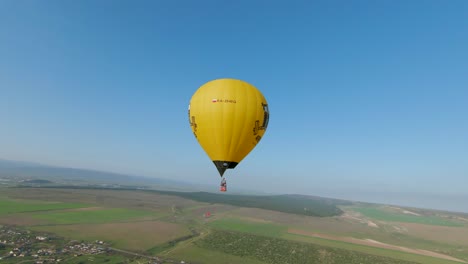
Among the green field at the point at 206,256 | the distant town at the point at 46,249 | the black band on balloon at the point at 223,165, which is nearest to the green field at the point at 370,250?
the green field at the point at 206,256

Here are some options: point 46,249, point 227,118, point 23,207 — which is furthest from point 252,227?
point 23,207

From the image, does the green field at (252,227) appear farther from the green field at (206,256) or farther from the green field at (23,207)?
the green field at (23,207)

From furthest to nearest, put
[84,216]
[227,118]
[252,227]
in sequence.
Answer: [252,227], [84,216], [227,118]

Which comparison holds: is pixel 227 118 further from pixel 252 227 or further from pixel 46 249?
pixel 252 227

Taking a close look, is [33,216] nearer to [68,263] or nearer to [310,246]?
[68,263]

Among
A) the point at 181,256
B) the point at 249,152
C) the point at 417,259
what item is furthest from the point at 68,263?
the point at 417,259

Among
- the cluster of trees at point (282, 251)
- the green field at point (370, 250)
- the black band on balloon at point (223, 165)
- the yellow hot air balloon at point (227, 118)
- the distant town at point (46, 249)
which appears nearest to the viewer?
the yellow hot air balloon at point (227, 118)

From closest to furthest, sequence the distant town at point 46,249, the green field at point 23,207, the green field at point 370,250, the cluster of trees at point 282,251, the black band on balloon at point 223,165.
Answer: the black band on balloon at point 223,165, the distant town at point 46,249, the cluster of trees at point 282,251, the green field at point 370,250, the green field at point 23,207
